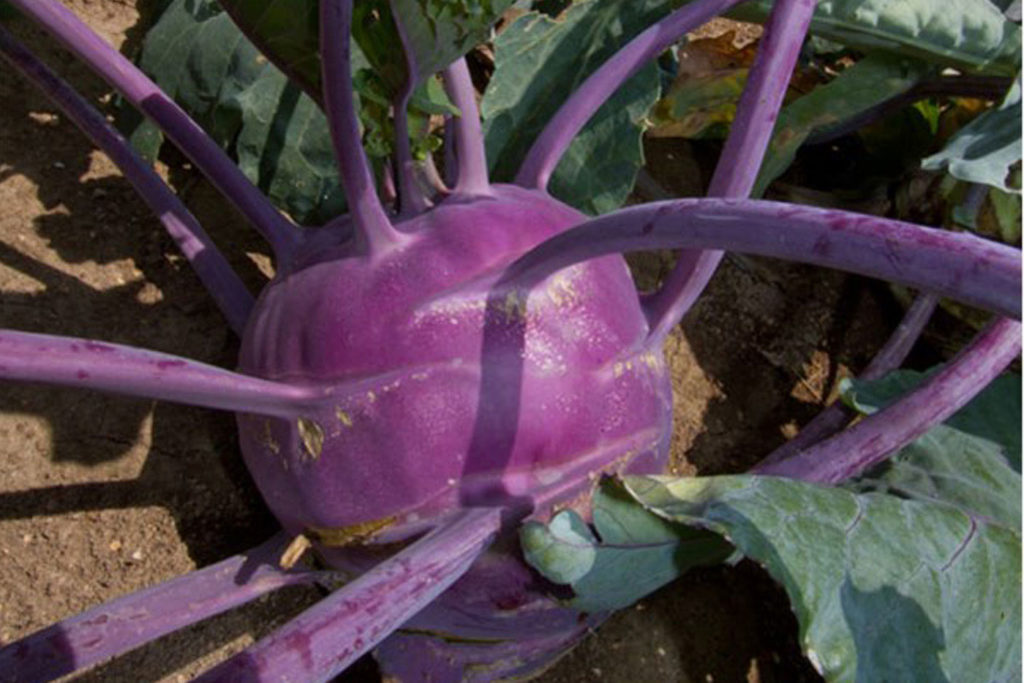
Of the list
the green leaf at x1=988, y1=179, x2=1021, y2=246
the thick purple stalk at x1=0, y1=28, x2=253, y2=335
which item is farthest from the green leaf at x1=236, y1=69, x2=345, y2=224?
the green leaf at x1=988, y1=179, x2=1021, y2=246

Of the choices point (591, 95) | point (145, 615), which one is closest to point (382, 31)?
point (591, 95)

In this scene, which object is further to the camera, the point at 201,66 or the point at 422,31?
the point at 201,66

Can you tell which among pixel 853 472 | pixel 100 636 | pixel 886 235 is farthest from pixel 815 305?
pixel 100 636

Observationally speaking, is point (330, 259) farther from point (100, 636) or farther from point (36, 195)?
point (36, 195)

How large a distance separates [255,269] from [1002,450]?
0.89 metres

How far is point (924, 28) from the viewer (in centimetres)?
129

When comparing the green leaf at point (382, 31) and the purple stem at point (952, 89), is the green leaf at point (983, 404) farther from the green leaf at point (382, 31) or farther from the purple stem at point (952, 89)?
the green leaf at point (382, 31)

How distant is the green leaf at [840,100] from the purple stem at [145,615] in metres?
0.82

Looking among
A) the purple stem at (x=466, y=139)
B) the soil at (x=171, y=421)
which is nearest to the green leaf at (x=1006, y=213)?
the soil at (x=171, y=421)

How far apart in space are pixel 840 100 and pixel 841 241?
0.82 meters

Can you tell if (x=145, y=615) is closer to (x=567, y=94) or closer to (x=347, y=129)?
(x=347, y=129)

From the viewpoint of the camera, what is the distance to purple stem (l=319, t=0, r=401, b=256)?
2.79ft

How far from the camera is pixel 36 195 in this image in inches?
52.0

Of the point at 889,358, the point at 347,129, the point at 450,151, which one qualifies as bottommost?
the point at 889,358
